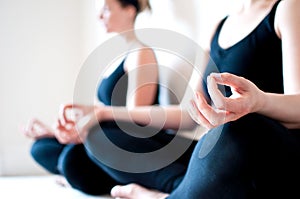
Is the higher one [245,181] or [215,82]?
[215,82]

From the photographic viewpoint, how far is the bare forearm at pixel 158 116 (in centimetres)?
101

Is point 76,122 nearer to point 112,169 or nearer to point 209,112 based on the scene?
point 112,169

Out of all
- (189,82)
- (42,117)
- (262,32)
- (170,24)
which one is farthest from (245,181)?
(42,117)

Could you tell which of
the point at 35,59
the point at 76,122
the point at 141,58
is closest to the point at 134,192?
the point at 76,122

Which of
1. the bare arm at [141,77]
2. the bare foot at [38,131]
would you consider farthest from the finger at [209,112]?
the bare foot at [38,131]

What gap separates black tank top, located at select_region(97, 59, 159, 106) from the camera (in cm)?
129

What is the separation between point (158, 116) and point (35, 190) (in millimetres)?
480

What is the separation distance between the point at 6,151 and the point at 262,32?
1.28m

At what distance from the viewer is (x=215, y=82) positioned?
54 cm

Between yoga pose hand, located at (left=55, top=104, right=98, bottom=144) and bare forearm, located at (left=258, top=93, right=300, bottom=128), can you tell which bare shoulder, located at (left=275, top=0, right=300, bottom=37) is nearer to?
bare forearm, located at (left=258, top=93, right=300, bottom=128)

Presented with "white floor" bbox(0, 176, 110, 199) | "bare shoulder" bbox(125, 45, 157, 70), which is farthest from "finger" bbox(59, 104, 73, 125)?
"bare shoulder" bbox(125, 45, 157, 70)

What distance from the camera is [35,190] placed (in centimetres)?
122

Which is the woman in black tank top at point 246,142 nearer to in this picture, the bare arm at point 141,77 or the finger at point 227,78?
the finger at point 227,78

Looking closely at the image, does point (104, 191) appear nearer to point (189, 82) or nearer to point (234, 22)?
point (189, 82)
